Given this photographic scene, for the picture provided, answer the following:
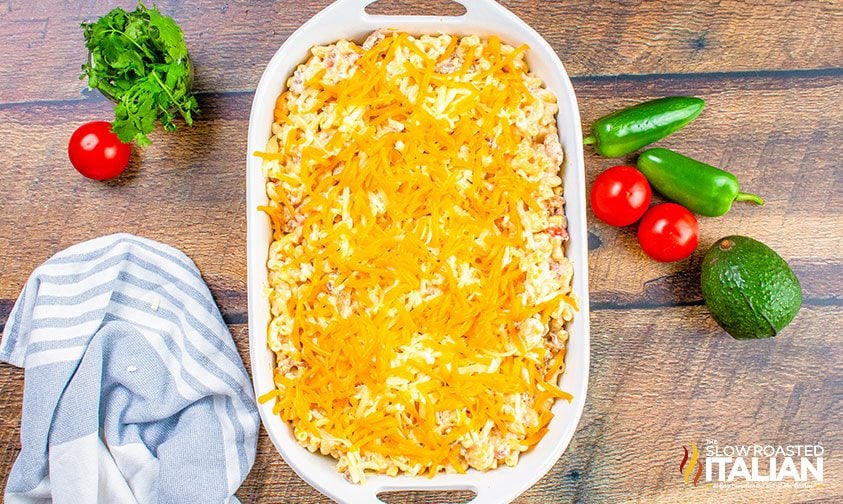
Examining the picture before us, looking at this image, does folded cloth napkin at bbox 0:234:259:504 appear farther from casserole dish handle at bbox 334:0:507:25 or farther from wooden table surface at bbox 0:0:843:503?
casserole dish handle at bbox 334:0:507:25

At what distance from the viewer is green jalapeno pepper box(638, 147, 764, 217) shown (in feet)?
7.41

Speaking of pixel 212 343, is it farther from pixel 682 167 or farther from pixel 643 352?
pixel 682 167

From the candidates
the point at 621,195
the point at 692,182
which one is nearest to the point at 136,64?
the point at 621,195

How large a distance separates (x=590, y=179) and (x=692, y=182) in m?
0.31

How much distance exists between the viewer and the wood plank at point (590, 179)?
2.37 m

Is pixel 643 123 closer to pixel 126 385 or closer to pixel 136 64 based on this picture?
pixel 136 64

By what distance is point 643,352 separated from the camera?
7.77 feet

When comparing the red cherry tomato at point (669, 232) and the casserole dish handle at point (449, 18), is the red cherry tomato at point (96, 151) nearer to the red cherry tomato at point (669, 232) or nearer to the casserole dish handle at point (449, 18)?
the casserole dish handle at point (449, 18)

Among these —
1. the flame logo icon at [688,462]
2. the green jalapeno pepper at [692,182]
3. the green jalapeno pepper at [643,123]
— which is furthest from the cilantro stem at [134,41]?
the flame logo icon at [688,462]

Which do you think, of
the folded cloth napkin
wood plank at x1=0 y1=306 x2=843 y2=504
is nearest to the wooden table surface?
wood plank at x1=0 y1=306 x2=843 y2=504

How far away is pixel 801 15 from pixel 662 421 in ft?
4.56

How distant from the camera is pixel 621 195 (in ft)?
7.32

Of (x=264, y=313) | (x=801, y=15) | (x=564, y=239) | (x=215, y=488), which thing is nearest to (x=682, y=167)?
(x=564, y=239)

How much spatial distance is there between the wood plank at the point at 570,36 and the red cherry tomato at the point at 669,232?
48 centimetres
